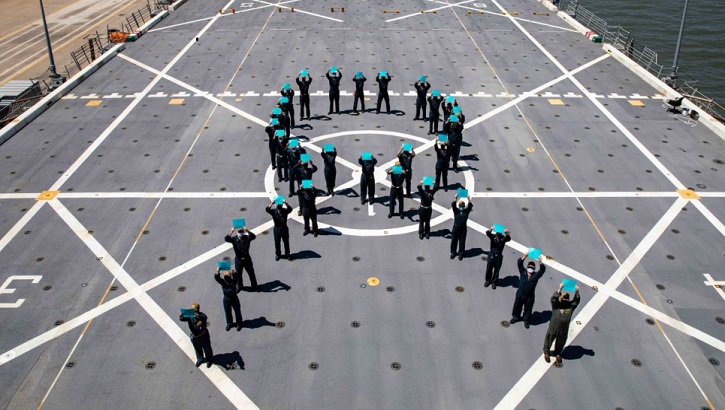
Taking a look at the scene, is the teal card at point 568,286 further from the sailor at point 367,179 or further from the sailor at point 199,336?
the sailor at point 199,336

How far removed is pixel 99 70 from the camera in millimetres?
32656

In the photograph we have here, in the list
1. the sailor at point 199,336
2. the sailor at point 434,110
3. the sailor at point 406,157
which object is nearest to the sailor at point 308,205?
the sailor at point 406,157

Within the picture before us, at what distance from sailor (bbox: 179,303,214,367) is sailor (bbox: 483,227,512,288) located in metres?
7.95

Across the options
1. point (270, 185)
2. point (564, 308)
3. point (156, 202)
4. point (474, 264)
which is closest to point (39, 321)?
point (156, 202)

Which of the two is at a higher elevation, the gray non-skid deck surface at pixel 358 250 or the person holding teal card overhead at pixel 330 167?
the person holding teal card overhead at pixel 330 167

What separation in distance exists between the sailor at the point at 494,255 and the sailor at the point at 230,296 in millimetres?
7094

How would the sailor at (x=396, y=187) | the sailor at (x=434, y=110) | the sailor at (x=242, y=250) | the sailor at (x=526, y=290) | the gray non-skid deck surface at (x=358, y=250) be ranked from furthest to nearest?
the sailor at (x=434, y=110) → the sailor at (x=396, y=187) → the sailor at (x=242, y=250) → the sailor at (x=526, y=290) → the gray non-skid deck surface at (x=358, y=250)

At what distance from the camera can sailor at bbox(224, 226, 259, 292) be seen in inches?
587

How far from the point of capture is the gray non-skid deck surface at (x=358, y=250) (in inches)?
508

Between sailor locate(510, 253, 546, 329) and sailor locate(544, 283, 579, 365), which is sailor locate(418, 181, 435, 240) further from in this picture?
sailor locate(544, 283, 579, 365)

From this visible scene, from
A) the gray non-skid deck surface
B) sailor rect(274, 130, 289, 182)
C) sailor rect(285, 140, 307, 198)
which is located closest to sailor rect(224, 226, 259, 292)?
the gray non-skid deck surface

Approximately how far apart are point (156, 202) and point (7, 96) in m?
18.9

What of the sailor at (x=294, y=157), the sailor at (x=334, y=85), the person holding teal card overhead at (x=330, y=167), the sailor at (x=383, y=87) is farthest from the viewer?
the sailor at (x=383, y=87)

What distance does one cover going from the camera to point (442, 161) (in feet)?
65.6
